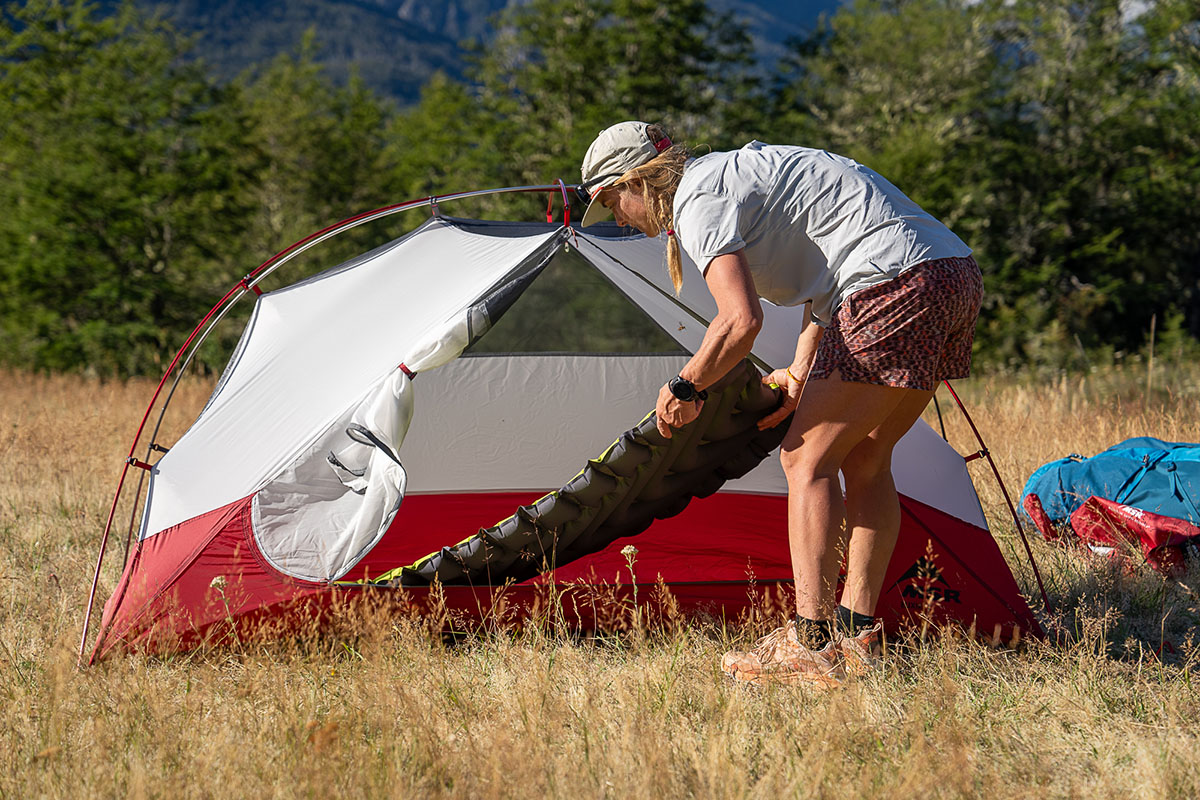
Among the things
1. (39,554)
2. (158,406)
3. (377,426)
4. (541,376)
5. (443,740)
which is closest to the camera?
(443,740)

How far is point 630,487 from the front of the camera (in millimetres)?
2578

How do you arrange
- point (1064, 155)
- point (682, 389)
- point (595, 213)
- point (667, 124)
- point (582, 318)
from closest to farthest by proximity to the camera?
point (682, 389) → point (595, 213) → point (1064, 155) → point (667, 124) → point (582, 318)

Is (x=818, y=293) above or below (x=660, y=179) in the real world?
below

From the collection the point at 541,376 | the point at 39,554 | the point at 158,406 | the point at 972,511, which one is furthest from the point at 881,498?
the point at 158,406

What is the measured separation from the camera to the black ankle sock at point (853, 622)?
233cm

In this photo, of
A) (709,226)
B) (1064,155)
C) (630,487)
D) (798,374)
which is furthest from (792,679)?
(1064,155)

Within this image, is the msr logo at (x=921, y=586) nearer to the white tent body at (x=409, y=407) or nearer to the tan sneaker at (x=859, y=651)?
the white tent body at (x=409, y=407)

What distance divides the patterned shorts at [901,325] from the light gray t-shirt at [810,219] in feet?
0.11

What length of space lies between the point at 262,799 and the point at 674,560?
185 centimetres

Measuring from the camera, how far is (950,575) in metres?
2.89

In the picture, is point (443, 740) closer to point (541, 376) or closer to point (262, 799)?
point (262, 799)

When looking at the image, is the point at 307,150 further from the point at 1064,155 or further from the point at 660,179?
the point at 660,179

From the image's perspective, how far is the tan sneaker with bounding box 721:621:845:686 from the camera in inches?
87.7

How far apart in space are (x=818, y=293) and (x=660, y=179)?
1.47 ft
